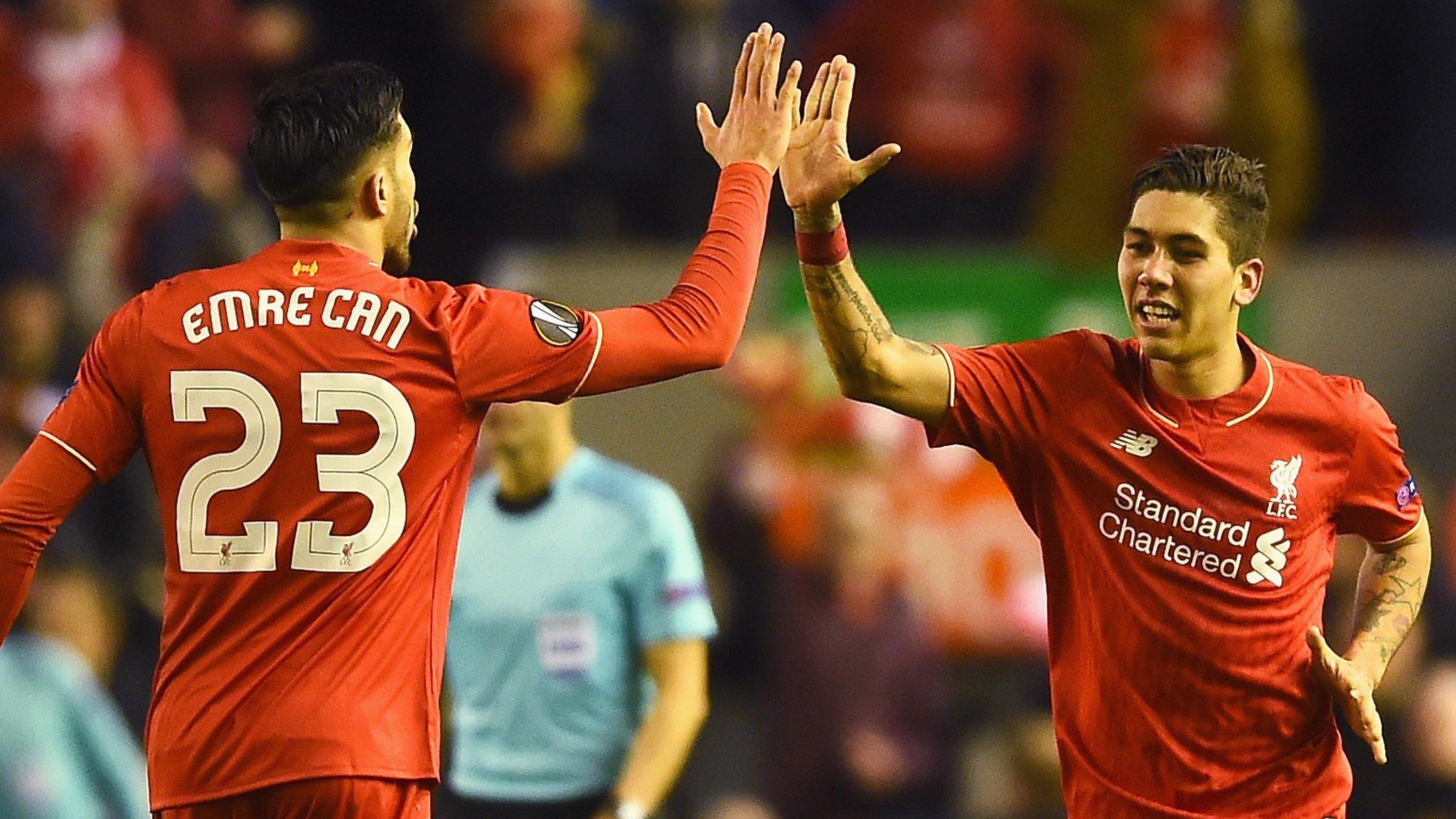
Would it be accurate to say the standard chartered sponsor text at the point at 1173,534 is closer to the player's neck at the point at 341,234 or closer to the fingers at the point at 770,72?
the fingers at the point at 770,72

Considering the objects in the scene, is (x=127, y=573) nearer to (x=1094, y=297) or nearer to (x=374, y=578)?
(x=1094, y=297)

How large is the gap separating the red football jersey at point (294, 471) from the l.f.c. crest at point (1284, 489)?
4.53 feet

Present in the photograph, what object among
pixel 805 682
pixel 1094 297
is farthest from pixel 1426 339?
pixel 805 682

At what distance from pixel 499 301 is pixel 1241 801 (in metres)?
1.70

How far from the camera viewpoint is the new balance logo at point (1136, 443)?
14.5 ft

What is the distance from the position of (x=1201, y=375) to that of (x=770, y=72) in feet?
3.39

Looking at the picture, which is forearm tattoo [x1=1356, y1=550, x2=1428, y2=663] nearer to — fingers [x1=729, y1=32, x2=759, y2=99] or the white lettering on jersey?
fingers [x1=729, y1=32, x2=759, y2=99]

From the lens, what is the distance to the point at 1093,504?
4.43 metres

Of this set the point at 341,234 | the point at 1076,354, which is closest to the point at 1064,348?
the point at 1076,354

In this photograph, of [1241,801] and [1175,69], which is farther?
[1175,69]

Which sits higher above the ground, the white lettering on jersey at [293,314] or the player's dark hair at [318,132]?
the player's dark hair at [318,132]

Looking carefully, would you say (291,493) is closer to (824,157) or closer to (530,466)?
(824,157)

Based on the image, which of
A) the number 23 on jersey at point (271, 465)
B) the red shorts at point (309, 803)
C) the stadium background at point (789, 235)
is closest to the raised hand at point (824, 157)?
the number 23 on jersey at point (271, 465)

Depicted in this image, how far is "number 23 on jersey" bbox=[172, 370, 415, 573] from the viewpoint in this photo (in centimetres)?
384
